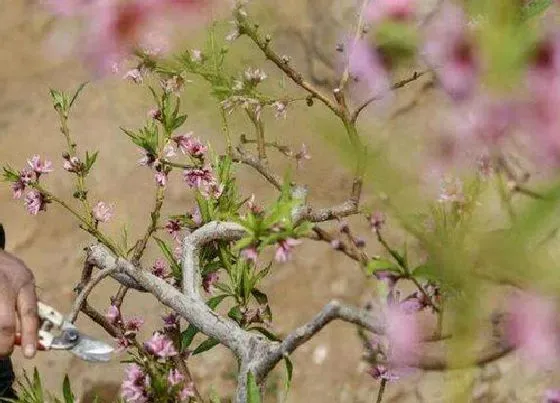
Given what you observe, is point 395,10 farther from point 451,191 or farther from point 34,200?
point 34,200

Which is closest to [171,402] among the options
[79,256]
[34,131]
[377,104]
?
[377,104]

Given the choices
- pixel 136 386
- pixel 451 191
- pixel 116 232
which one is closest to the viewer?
pixel 451 191

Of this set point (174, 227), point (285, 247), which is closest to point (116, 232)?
point (174, 227)

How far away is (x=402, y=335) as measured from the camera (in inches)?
23.9

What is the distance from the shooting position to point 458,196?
848 millimetres

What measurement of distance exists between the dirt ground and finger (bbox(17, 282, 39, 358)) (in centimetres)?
124

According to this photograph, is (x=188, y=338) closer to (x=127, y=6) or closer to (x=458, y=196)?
(x=458, y=196)

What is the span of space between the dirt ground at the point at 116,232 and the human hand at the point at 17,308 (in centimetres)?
121

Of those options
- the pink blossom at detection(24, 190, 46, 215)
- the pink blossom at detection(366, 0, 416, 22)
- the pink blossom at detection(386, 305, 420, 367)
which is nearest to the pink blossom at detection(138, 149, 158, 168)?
the pink blossom at detection(24, 190, 46, 215)

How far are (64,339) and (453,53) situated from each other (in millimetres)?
502

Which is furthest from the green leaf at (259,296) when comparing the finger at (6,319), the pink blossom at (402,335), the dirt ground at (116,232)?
the dirt ground at (116,232)

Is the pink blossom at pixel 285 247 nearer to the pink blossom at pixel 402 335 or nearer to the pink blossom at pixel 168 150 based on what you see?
the pink blossom at pixel 402 335

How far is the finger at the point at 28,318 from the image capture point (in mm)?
810

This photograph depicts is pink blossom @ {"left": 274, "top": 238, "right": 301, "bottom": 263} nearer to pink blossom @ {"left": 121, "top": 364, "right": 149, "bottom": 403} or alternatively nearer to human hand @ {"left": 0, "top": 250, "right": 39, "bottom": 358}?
human hand @ {"left": 0, "top": 250, "right": 39, "bottom": 358}
